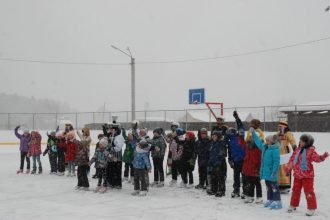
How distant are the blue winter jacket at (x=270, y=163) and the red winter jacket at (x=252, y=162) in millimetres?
293

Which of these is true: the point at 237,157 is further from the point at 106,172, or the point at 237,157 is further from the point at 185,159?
the point at 106,172

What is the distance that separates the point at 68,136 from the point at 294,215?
26.7ft

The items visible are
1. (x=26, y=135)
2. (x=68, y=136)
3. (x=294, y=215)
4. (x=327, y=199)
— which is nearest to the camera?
(x=294, y=215)

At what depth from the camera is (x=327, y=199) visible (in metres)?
11.1

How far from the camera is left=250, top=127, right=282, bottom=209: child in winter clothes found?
32.8ft

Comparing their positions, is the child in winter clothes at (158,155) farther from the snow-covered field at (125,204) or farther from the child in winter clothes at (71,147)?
the child in winter clothes at (71,147)


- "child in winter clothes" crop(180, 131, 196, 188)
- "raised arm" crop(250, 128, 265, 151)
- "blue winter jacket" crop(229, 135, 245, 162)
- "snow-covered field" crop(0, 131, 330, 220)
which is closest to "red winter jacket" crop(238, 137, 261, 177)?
"raised arm" crop(250, 128, 265, 151)

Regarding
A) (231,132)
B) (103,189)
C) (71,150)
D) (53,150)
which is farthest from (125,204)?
(53,150)

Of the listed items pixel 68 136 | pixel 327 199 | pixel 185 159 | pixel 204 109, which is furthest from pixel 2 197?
pixel 204 109

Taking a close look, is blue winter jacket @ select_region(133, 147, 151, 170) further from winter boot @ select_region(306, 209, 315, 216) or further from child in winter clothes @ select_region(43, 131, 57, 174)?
child in winter clothes @ select_region(43, 131, 57, 174)

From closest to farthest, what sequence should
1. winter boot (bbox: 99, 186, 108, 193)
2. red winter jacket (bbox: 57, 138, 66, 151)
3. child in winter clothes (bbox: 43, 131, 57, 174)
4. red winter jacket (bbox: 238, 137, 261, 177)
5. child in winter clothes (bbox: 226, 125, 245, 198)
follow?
red winter jacket (bbox: 238, 137, 261, 177) → child in winter clothes (bbox: 226, 125, 245, 198) → winter boot (bbox: 99, 186, 108, 193) → red winter jacket (bbox: 57, 138, 66, 151) → child in winter clothes (bbox: 43, 131, 57, 174)

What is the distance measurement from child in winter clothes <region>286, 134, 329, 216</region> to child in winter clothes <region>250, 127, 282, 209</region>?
16.1 inches

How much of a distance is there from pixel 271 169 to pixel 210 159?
1978mm

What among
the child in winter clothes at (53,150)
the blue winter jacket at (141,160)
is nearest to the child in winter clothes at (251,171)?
the blue winter jacket at (141,160)
